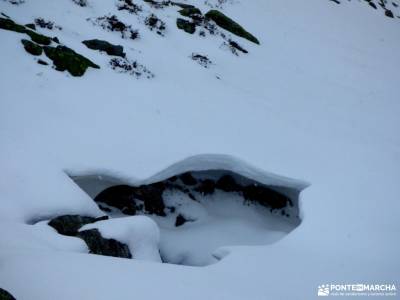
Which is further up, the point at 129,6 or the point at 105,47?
the point at 129,6

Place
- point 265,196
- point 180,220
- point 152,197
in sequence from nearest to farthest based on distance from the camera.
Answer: point 152,197, point 180,220, point 265,196

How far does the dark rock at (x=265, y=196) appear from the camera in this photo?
11.4 metres

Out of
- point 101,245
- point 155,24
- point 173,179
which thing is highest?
point 155,24

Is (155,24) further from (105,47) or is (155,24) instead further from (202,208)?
(202,208)

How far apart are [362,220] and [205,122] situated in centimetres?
493

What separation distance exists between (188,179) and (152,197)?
4.37ft

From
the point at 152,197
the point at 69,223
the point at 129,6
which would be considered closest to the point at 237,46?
the point at 129,6

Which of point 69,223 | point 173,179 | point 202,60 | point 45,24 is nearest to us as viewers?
point 69,223

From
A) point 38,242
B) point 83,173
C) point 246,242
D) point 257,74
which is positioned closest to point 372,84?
point 257,74

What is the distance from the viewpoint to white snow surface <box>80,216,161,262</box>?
7.18 metres

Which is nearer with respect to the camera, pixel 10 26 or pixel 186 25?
pixel 10 26

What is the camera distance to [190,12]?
19.3 metres

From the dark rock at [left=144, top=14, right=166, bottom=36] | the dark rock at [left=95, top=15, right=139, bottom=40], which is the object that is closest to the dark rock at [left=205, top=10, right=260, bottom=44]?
the dark rock at [left=144, top=14, right=166, bottom=36]

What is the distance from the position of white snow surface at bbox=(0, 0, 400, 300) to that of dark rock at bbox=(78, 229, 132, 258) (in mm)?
289
